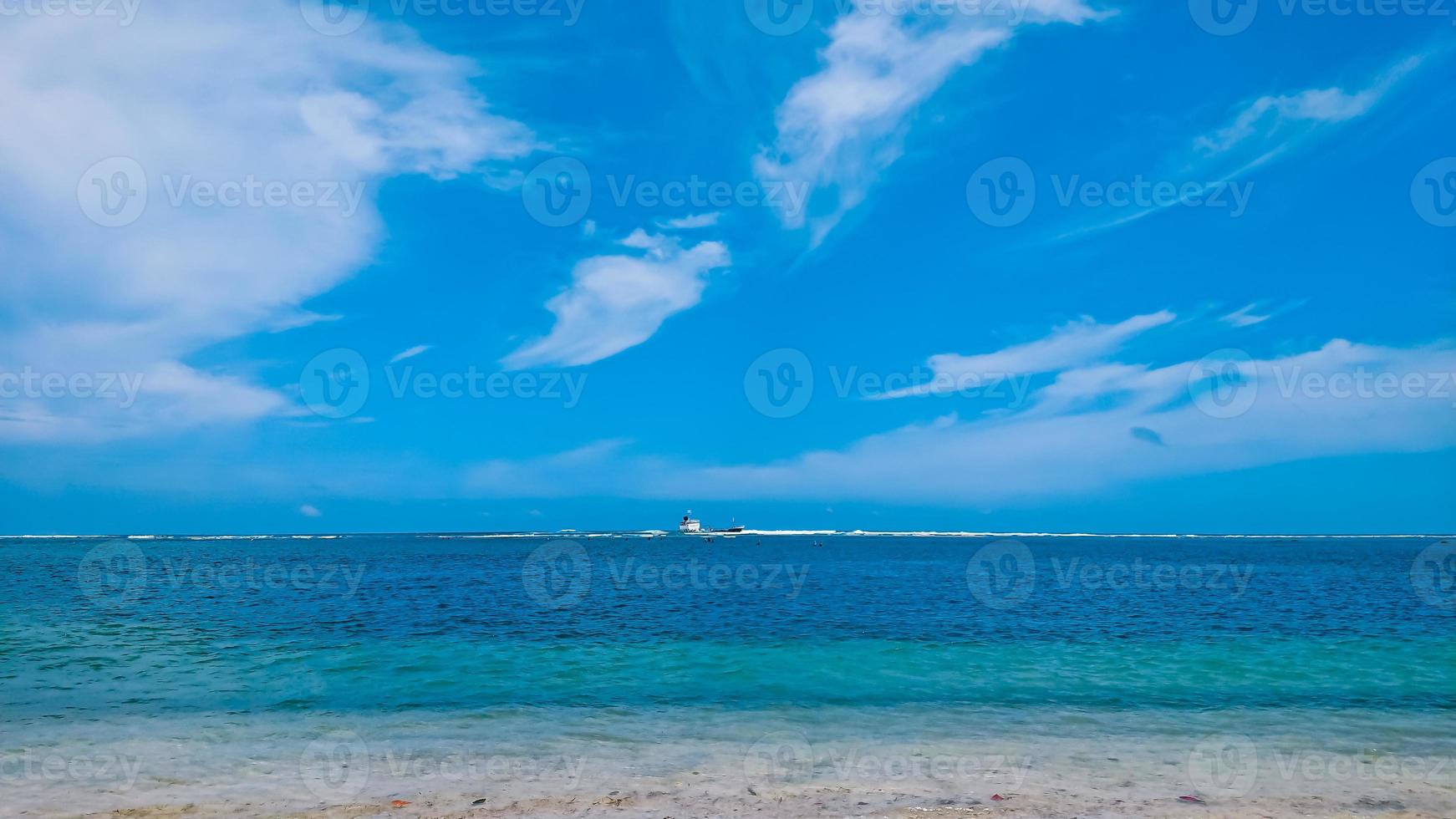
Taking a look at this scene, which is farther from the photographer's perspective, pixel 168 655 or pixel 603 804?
pixel 168 655

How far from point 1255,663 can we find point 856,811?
65.2 feet

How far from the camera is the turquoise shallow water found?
16.6 m

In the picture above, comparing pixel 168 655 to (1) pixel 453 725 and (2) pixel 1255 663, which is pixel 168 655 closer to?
(1) pixel 453 725

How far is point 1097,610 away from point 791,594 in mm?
18069

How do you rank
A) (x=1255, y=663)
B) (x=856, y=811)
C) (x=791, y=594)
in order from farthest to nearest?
(x=791, y=594)
(x=1255, y=663)
(x=856, y=811)

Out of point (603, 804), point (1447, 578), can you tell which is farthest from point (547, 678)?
point (1447, 578)

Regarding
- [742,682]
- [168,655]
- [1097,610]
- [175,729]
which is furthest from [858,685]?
[1097,610]

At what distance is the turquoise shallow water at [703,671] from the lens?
16578mm

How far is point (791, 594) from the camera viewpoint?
49.8 m

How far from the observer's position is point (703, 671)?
23.1 metres

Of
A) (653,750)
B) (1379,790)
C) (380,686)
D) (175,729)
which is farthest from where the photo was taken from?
(380,686)

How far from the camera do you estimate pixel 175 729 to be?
16281 millimetres

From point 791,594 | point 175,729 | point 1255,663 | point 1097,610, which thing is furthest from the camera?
point 791,594

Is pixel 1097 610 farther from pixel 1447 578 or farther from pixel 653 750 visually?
pixel 1447 578
